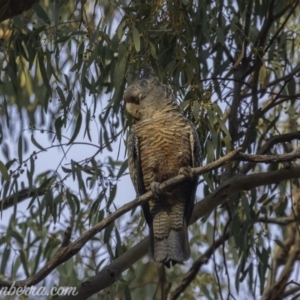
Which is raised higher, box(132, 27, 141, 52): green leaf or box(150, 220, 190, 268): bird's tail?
box(132, 27, 141, 52): green leaf

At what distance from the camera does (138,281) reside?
190 inches

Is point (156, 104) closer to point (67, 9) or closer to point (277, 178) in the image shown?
point (277, 178)

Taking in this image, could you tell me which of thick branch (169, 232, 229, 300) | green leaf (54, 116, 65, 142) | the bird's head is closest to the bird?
the bird's head

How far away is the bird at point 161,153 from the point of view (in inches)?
140

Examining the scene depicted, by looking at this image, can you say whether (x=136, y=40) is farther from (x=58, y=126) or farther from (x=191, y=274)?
(x=191, y=274)

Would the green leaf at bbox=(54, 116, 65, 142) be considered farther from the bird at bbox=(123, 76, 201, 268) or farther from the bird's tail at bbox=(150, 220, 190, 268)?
the bird's tail at bbox=(150, 220, 190, 268)

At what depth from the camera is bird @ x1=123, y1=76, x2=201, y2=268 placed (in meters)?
3.56

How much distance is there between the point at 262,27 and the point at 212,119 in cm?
122

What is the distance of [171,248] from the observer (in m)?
3.44

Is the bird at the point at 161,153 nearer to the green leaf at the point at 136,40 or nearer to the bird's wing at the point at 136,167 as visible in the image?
the bird's wing at the point at 136,167

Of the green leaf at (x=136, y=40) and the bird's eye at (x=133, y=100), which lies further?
the bird's eye at (x=133, y=100)

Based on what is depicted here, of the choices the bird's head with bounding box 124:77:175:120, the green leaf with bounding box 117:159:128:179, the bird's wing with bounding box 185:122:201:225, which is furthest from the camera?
the green leaf with bounding box 117:159:128:179

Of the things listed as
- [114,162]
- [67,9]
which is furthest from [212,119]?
[67,9]

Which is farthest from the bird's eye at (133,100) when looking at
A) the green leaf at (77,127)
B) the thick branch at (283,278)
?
the thick branch at (283,278)
